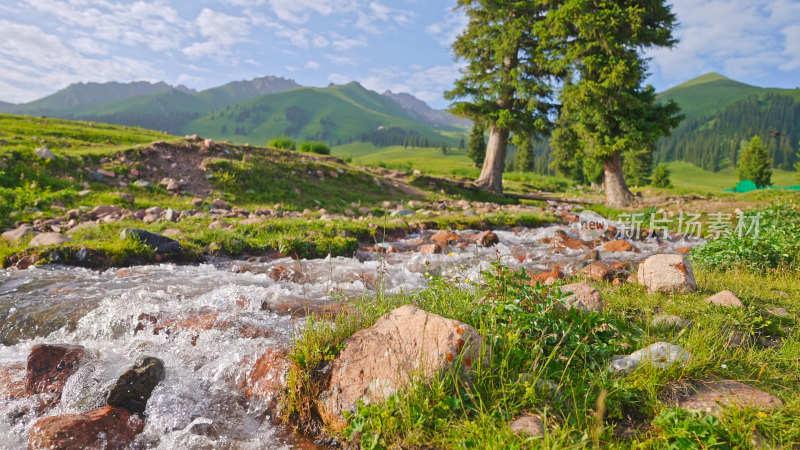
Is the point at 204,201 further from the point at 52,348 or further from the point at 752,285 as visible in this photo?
the point at 752,285

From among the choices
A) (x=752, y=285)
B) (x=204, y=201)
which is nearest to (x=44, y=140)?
(x=204, y=201)

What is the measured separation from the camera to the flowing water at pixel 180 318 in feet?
Answer: 10.2

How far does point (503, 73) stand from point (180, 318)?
70.7 ft

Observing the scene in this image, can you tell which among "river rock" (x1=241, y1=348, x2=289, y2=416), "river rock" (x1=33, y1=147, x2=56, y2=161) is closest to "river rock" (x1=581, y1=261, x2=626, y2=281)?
"river rock" (x1=241, y1=348, x2=289, y2=416)

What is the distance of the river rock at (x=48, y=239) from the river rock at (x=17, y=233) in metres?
0.45

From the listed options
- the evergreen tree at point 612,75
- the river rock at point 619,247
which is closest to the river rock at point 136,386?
the river rock at point 619,247

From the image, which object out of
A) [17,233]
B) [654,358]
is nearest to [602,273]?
[654,358]

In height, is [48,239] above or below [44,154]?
below

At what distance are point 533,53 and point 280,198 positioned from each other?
657 inches

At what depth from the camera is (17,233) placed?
310 inches

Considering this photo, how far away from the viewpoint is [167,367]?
12.1ft

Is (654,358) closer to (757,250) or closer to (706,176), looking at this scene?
(757,250)

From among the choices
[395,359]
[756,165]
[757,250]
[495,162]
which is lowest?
[395,359]

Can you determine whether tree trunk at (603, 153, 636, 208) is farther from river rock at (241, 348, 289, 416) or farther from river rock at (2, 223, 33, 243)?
river rock at (2, 223, 33, 243)
